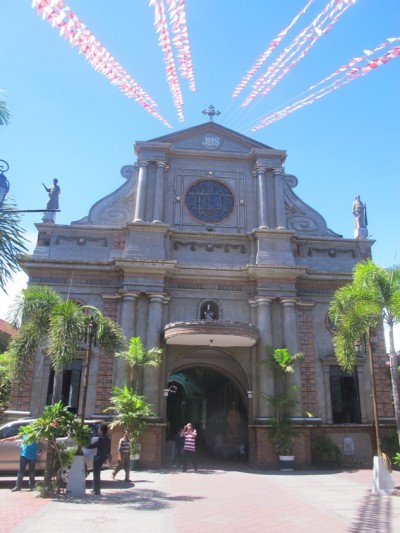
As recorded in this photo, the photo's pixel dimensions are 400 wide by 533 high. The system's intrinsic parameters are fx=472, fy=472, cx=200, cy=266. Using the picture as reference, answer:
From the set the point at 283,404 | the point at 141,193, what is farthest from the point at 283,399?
the point at 141,193

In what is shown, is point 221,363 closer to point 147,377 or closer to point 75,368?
point 147,377

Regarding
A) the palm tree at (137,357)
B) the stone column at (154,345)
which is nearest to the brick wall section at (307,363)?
the stone column at (154,345)

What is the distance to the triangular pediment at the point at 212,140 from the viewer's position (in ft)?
77.9

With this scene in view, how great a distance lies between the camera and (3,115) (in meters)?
10.5

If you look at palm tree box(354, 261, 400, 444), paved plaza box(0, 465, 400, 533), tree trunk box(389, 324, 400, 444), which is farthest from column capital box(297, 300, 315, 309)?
paved plaza box(0, 465, 400, 533)

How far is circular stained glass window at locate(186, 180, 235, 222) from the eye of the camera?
74.2ft

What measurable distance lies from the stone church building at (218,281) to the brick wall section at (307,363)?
44mm

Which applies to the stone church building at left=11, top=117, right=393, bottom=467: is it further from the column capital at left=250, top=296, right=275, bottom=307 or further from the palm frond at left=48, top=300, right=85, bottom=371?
the palm frond at left=48, top=300, right=85, bottom=371

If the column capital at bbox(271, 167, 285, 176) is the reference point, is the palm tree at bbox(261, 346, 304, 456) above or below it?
below

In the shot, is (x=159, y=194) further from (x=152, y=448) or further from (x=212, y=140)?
(x=152, y=448)

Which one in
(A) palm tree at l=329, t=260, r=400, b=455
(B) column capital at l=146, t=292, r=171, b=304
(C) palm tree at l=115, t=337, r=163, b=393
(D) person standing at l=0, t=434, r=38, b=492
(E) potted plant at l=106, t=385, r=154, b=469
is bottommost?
(D) person standing at l=0, t=434, r=38, b=492

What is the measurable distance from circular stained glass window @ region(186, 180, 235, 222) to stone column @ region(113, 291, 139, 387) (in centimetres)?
537

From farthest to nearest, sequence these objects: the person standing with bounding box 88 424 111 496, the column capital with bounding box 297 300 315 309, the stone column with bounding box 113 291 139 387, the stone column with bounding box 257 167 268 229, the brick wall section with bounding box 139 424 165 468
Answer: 1. the stone column with bounding box 257 167 268 229
2. the column capital with bounding box 297 300 315 309
3. the stone column with bounding box 113 291 139 387
4. the brick wall section with bounding box 139 424 165 468
5. the person standing with bounding box 88 424 111 496

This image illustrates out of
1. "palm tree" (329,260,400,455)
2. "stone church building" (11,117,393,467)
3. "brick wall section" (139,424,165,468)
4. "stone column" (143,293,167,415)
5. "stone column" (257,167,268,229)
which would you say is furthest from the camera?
"stone column" (257,167,268,229)
